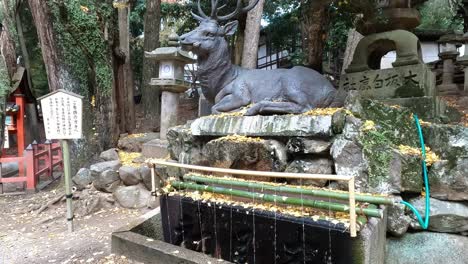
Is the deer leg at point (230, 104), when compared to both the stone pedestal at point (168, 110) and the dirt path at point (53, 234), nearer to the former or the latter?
the dirt path at point (53, 234)

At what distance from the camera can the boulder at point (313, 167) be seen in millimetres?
3273

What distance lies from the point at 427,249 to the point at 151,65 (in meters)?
9.93

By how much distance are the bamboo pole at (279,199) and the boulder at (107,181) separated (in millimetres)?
2891

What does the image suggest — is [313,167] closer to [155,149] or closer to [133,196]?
[133,196]

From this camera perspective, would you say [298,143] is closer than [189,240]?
Yes

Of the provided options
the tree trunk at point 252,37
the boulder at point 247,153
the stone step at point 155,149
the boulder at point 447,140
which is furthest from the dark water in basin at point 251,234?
the tree trunk at point 252,37

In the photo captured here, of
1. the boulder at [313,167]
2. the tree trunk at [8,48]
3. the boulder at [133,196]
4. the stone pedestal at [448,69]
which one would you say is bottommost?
the boulder at [133,196]

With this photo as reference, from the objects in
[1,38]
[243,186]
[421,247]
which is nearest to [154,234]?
[243,186]

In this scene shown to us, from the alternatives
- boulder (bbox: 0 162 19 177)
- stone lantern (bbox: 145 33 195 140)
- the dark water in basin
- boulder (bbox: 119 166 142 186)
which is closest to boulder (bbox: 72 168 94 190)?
boulder (bbox: 119 166 142 186)

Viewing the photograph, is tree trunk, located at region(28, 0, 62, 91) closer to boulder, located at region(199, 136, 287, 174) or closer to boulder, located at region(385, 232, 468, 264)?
boulder, located at region(199, 136, 287, 174)

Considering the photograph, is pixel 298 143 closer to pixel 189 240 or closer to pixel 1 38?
pixel 189 240

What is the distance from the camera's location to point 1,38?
11.7 m

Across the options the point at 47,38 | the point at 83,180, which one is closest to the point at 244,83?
the point at 83,180

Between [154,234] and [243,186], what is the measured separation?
4.61ft
